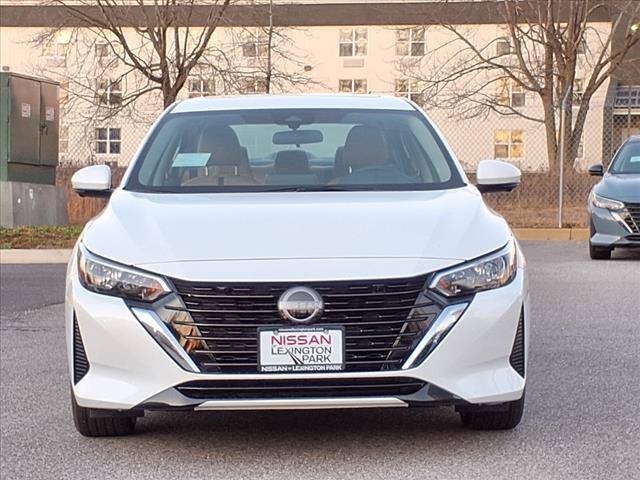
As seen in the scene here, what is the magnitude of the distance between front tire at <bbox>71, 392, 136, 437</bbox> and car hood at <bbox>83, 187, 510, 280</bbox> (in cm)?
73

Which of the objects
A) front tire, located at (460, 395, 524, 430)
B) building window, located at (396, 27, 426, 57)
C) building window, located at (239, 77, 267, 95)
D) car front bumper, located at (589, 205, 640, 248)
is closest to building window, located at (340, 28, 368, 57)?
building window, located at (396, 27, 426, 57)

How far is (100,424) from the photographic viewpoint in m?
5.18

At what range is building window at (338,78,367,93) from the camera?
53.5m

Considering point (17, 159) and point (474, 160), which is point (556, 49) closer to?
point (474, 160)

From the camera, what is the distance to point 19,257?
15203 mm

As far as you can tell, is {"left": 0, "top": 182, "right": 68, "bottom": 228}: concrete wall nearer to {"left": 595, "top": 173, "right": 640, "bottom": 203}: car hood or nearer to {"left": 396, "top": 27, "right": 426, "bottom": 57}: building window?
{"left": 595, "top": 173, "right": 640, "bottom": 203}: car hood

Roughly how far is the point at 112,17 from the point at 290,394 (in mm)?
25966

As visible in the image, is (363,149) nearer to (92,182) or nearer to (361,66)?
(92,182)

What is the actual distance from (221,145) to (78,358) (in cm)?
163

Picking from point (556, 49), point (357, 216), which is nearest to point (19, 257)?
point (357, 216)

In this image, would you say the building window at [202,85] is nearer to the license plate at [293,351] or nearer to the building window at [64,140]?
the building window at [64,140]

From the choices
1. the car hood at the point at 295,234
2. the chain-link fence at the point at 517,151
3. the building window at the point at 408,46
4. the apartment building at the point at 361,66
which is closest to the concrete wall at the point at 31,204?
the chain-link fence at the point at 517,151

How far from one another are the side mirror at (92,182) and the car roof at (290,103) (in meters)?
0.59

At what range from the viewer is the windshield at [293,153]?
19.1 feet
